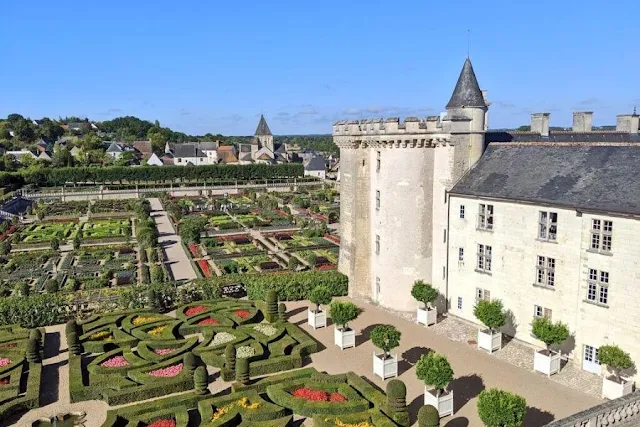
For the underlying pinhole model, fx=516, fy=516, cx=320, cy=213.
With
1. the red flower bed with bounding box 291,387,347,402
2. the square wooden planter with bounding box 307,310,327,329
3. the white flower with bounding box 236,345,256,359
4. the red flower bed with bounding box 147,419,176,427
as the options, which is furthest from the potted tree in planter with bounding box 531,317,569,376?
the red flower bed with bounding box 147,419,176,427

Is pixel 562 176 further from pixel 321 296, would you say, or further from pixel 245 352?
pixel 245 352

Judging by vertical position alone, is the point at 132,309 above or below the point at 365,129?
below

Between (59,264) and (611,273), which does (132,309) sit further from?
(611,273)

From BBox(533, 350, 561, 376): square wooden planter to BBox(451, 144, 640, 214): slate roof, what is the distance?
630 centimetres

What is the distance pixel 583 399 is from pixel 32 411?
20.6 metres

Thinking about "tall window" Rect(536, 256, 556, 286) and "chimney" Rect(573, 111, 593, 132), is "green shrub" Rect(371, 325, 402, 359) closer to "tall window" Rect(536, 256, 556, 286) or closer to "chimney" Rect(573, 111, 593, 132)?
"tall window" Rect(536, 256, 556, 286)

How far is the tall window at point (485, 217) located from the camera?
2553 centimetres

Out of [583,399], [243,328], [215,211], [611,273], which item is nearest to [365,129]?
[243,328]

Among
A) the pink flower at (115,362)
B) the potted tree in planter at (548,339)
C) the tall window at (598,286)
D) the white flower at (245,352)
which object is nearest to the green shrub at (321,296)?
the white flower at (245,352)

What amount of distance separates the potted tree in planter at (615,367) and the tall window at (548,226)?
5.13 meters

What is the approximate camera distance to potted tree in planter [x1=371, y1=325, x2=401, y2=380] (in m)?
21.5

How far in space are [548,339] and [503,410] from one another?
723 cm

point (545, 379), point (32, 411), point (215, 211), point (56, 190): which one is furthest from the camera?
point (56, 190)

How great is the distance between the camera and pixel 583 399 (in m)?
19.5
